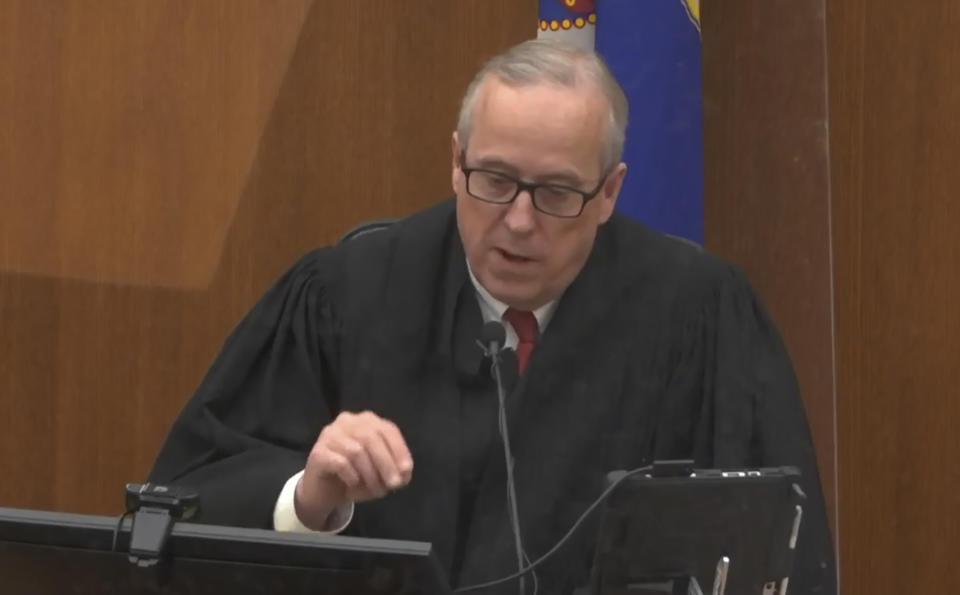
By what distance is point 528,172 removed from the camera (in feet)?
6.91

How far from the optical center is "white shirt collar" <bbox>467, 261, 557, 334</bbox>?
2258 millimetres

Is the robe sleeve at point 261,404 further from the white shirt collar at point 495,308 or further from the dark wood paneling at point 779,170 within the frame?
the dark wood paneling at point 779,170

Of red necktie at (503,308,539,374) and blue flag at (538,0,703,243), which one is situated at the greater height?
blue flag at (538,0,703,243)

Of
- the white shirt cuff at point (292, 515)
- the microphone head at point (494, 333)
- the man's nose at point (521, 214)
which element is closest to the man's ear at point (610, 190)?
the man's nose at point (521, 214)

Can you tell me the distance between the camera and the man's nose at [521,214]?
2.10m

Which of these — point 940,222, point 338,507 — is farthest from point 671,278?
point 940,222

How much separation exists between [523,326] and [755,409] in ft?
1.30

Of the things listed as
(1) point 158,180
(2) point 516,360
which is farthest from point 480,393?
(1) point 158,180

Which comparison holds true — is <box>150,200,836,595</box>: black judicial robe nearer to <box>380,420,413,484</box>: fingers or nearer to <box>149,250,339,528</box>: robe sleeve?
<box>149,250,339,528</box>: robe sleeve

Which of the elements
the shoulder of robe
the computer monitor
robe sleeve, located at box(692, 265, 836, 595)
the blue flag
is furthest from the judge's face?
the blue flag

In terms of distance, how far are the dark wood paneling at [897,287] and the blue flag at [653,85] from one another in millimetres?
590

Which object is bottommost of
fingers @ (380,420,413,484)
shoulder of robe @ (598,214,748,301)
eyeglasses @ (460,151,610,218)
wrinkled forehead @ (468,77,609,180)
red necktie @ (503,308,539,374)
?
fingers @ (380,420,413,484)

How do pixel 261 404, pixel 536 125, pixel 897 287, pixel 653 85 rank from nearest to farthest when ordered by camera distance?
pixel 536 125 → pixel 261 404 → pixel 653 85 → pixel 897 287

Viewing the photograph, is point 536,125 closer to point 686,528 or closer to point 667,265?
point 667,265
